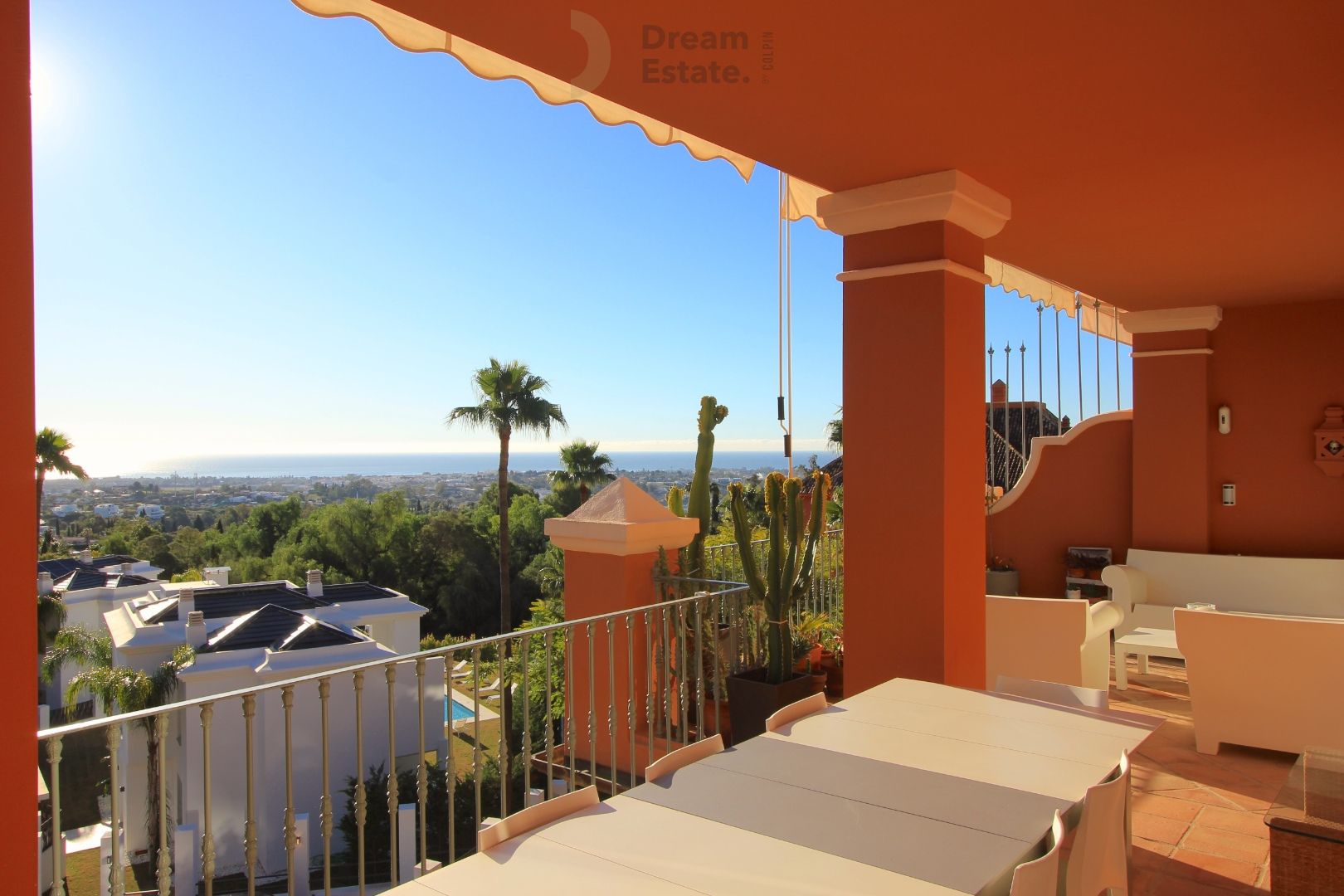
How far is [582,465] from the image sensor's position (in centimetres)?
2862

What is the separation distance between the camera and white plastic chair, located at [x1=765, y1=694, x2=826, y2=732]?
244cm

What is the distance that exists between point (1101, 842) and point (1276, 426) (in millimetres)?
6460

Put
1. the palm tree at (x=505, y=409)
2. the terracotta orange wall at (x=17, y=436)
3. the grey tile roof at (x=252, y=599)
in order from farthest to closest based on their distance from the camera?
1. the palm tree at (x=505, y=409)
2. the grey tile roof at (x=252, y=599)
3. the terracotta orange wall at (x=17, y=436)

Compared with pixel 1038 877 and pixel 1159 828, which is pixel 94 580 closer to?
pixel 1159 828

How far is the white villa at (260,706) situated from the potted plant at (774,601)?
9.06 metres

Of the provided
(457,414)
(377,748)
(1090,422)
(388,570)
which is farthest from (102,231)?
(1090,422)

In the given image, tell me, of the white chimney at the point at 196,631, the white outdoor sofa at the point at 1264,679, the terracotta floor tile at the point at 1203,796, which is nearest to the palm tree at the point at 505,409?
the white chimney at the point at 196,631

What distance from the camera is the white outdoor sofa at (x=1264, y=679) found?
3898 millimetres

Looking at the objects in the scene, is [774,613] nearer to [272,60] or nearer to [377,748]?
[377,748]

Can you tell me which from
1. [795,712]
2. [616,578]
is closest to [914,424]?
[795,712]

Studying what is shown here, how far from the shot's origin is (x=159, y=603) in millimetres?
19984

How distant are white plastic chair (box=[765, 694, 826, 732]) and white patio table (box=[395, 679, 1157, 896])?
1.7 inches

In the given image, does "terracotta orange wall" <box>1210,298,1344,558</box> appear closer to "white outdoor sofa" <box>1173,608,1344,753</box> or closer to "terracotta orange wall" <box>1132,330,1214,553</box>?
"terracotta orange wall" <box>1132,330,1214,553</box>

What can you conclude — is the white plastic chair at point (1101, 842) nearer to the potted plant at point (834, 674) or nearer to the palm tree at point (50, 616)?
the potted plant at point (834, 674)
